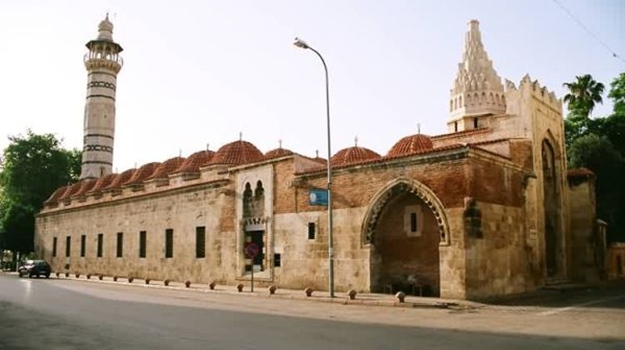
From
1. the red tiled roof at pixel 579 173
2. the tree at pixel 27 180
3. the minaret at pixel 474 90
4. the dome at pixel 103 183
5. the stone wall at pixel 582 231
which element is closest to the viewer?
the stone wall at pixel 582 231

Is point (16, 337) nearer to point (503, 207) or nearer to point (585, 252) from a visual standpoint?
point (503, 207)

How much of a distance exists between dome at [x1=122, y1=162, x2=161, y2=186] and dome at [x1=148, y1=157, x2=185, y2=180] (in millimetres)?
1801

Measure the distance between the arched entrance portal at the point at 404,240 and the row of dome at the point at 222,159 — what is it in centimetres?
169

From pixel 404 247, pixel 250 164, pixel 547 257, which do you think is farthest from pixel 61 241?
pixel 547 257

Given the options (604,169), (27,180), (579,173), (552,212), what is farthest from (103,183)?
(604,169)

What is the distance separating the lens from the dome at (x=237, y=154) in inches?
1144

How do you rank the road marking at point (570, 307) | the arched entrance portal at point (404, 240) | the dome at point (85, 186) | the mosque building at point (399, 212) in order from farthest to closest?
the dome at point (85, 186) < the arched entrance portal at point (404, 240) < the mosque building at point (399, 212) < the road marking at point (570, 307)

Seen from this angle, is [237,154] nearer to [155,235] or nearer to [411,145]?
[155,235]

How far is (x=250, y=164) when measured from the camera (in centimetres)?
2500

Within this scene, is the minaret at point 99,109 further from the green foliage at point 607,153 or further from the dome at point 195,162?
the green foliage at point 607,153

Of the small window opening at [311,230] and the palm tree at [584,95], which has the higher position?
the palm tree at [584,95]

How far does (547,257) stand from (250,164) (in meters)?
14.5

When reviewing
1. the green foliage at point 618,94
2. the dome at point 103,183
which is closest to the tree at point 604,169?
the green foliage at point 618,94

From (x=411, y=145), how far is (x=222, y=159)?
10.7 meters
